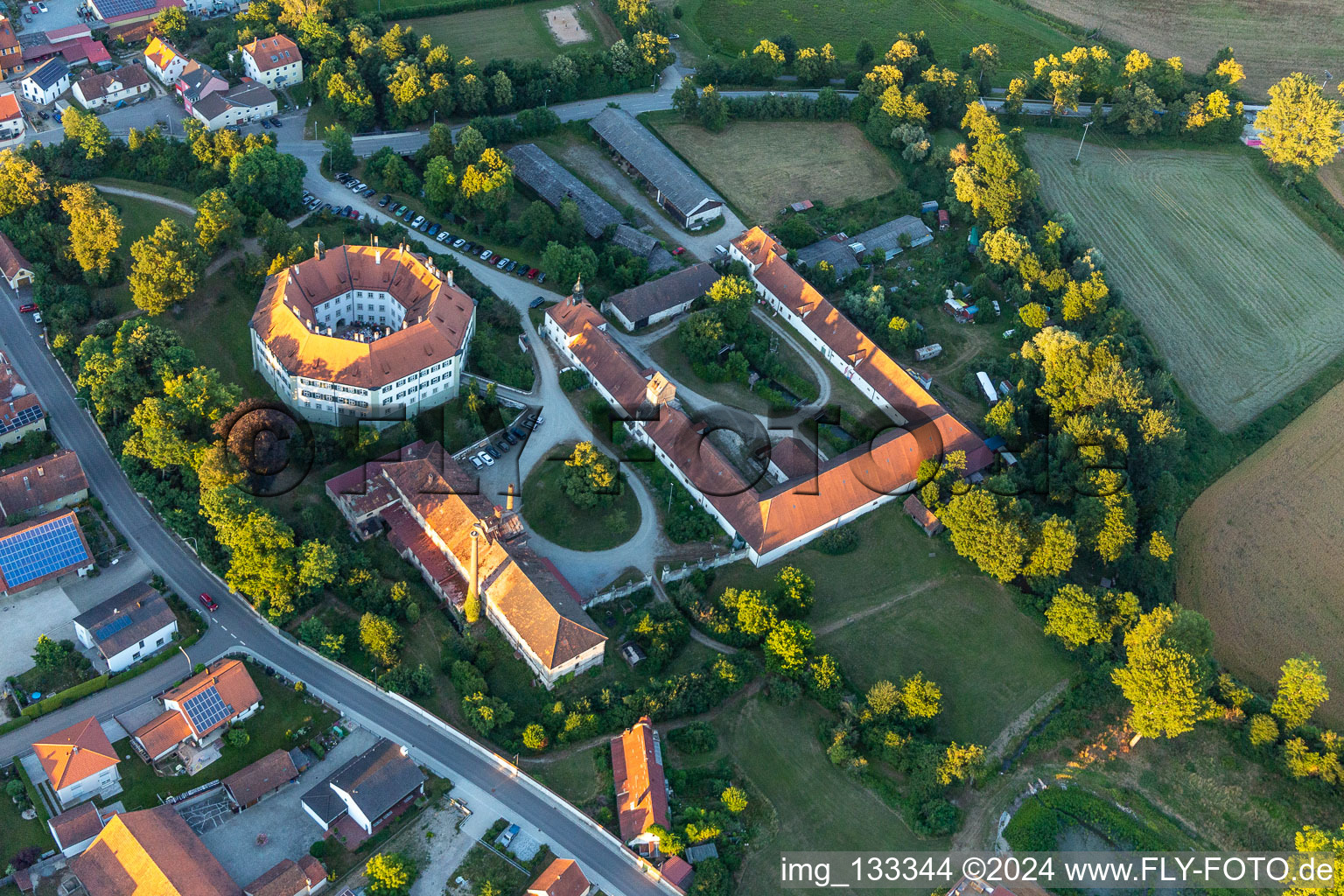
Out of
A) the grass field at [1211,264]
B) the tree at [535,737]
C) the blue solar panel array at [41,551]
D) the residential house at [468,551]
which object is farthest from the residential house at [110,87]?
the grass field at [1211,264]

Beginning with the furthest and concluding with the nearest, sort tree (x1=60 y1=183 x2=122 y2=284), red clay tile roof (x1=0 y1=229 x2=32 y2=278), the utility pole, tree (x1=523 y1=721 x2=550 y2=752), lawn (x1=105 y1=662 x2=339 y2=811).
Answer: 1. the utility pole
2. red clay tile roof (x1=0 y1=229 x2=32 y2=278)
3. tree (x1=60 y1=183 x2=122 y2=284)
4. tree (x1=523 y1=721 x2=550 y2=752)
5. lawn (x1=105 y1=662 x2=339 y2=811)

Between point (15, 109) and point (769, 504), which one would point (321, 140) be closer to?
point (15, 109)

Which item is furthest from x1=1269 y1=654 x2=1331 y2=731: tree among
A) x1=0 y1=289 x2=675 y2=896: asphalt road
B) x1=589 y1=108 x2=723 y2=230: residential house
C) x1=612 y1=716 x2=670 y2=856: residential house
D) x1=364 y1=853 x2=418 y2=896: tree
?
x1=589 y1=108 x2=723 y2=230: residential house

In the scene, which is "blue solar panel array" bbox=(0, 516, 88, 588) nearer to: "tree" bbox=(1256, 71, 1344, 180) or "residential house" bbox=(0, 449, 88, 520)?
"residential house" bbox=(0, 449, 88, 520)

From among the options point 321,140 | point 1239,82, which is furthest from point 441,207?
point 1239,82

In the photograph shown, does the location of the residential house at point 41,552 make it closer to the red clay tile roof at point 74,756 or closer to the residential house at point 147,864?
the red clay tile roof at point 74,756
